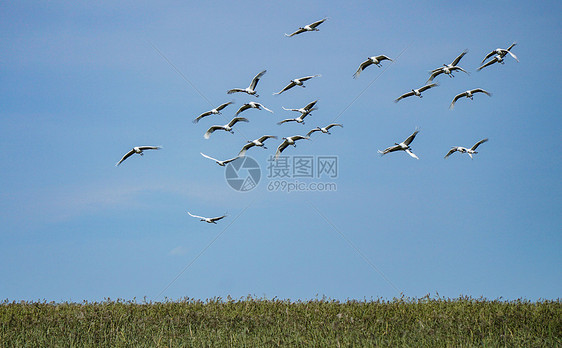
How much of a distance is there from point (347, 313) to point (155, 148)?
9006mm

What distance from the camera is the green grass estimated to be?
33.6 feet

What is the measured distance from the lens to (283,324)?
38.3 ft

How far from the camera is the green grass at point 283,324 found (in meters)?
10.2

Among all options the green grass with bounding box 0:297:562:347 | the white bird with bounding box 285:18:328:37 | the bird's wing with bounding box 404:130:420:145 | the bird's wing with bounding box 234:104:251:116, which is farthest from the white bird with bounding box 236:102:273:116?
the green grass with bounding box 0:297:562:347

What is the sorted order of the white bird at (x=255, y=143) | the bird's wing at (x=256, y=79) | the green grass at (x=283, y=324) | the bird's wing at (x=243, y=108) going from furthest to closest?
the bird's wing at (x=256, y=79) < the bird's wing at (x=243, y=108) < the white bird at (x=255, y=143) < the green grass at (x=283, y=324)

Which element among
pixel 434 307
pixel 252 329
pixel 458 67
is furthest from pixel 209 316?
pixel 458 67

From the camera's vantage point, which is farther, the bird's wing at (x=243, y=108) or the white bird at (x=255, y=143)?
the bird's wing at (x=243, y=108)

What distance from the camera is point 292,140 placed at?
19844mm

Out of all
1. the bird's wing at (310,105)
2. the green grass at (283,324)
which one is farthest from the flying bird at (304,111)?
the green grass at (283,324)

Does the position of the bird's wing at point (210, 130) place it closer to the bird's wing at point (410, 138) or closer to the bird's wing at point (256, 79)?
the bird's wing at point (256, 79)

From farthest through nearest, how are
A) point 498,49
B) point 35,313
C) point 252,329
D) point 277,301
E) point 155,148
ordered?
point 498,49 → point 155,148 → point 277,301 → point 35,313 → point 252,329

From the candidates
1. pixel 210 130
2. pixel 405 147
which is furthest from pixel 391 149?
pixel 210 130

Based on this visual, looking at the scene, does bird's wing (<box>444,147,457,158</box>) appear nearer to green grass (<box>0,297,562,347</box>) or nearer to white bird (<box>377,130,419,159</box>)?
white bird (<box>377,130,419,159</box>)

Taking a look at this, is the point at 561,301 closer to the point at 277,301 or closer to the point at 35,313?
the point at 277,301
